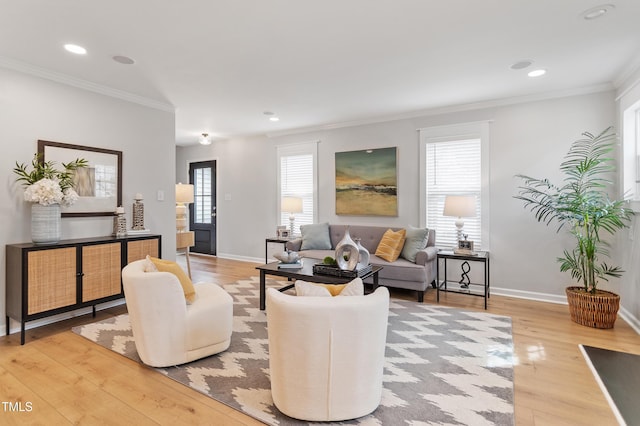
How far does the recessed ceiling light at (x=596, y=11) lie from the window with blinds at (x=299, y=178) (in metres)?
3.94

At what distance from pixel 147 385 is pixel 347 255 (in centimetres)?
192

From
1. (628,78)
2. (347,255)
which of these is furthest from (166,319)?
(628,78)

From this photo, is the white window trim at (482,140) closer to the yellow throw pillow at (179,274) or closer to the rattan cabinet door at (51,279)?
the yellow throw pillow at (179,274)

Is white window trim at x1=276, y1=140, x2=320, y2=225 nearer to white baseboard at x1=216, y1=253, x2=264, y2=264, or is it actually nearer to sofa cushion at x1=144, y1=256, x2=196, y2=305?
white baseboard at x1=216, y1=253, x2=264, y2=264

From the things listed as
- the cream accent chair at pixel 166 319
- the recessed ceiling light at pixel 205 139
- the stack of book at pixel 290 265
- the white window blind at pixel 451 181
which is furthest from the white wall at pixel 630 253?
the recessed ceiling light at pixel 205 139

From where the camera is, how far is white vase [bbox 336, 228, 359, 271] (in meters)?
3.24

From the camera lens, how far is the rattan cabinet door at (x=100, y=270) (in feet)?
10.6

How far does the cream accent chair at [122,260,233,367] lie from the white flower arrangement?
134cm

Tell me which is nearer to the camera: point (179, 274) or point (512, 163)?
point (179, 274)

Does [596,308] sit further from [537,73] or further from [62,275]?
[62,275]

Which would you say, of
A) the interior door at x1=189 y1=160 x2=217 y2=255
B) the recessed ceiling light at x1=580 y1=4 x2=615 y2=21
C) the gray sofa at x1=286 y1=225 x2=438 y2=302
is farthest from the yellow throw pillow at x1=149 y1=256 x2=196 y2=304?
the interior door at x1=189 y1=160 x2=217 y2=255

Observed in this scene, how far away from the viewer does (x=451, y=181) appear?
4.59m

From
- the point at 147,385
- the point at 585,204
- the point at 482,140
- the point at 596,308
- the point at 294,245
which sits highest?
the point at 482,140

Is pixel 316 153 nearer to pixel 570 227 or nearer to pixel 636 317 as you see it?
pixel 570 227
